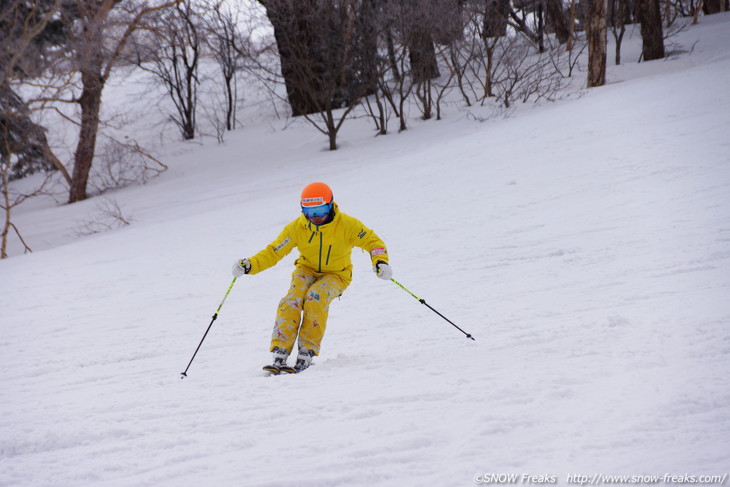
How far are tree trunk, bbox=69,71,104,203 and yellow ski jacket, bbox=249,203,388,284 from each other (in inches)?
618

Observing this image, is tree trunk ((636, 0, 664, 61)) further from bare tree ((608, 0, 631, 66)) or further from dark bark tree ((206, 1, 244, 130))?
dark bark tree ((206, 1, 244, 130))

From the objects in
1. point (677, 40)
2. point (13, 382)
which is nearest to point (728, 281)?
point (13, 382)

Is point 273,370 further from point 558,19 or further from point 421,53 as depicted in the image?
point 558,19

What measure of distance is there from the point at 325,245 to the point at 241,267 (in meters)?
0.66

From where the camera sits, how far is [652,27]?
18.5 m

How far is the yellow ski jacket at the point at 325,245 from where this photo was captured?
164 inches

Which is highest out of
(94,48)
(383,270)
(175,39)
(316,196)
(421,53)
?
(175,39)

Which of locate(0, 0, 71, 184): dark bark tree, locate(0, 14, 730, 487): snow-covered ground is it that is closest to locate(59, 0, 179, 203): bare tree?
locate(0, 0, 71, 184): dark bark tree

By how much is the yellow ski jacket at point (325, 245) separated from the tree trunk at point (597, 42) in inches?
553

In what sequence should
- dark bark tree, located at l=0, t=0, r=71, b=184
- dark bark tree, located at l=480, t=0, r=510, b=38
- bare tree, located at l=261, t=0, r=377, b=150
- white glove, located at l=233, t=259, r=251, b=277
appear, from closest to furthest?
white glove, located at l=233, t=259, r=251, b=277
dark bark tree, located at l=0, t=0, r=71, b=184
bare tree, located at l=261, t=0, r=377, b=150
dark bark tree, located at l=480, t=0, r=510, b=38

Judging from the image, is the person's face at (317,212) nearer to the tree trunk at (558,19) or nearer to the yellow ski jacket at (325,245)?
the yellow ski jacket at (325,245)

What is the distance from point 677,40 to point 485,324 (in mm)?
20818

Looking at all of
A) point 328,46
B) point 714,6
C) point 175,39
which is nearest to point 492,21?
point 328,46

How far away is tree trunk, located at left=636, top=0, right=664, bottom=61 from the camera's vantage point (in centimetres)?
1844
